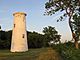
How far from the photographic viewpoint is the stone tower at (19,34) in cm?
4506

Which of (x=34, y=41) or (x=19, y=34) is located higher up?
(x=19, y=34)

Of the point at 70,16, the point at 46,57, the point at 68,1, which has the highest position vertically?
the point at 68,1

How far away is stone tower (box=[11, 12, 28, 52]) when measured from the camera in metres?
45.1

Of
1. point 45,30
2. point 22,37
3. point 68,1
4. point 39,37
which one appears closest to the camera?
point 68,1

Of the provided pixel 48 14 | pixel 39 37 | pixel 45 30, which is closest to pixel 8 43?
pixel 39 37

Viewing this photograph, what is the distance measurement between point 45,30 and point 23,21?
52704mm

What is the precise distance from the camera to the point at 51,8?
117ft

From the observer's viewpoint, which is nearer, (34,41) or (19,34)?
(19,34)

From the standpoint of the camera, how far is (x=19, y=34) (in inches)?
1789

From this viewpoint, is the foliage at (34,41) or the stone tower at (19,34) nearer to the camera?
the stone tower at (19,34)

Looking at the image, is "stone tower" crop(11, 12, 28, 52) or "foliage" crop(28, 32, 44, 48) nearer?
"stone tower" crop(11, 12, 28, 52)

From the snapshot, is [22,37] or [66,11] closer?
[66,11]

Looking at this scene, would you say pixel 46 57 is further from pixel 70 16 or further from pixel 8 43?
pixel 8 43

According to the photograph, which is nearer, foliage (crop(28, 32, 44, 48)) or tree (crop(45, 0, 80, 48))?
tree (crop(45, 0, 80, 48))
